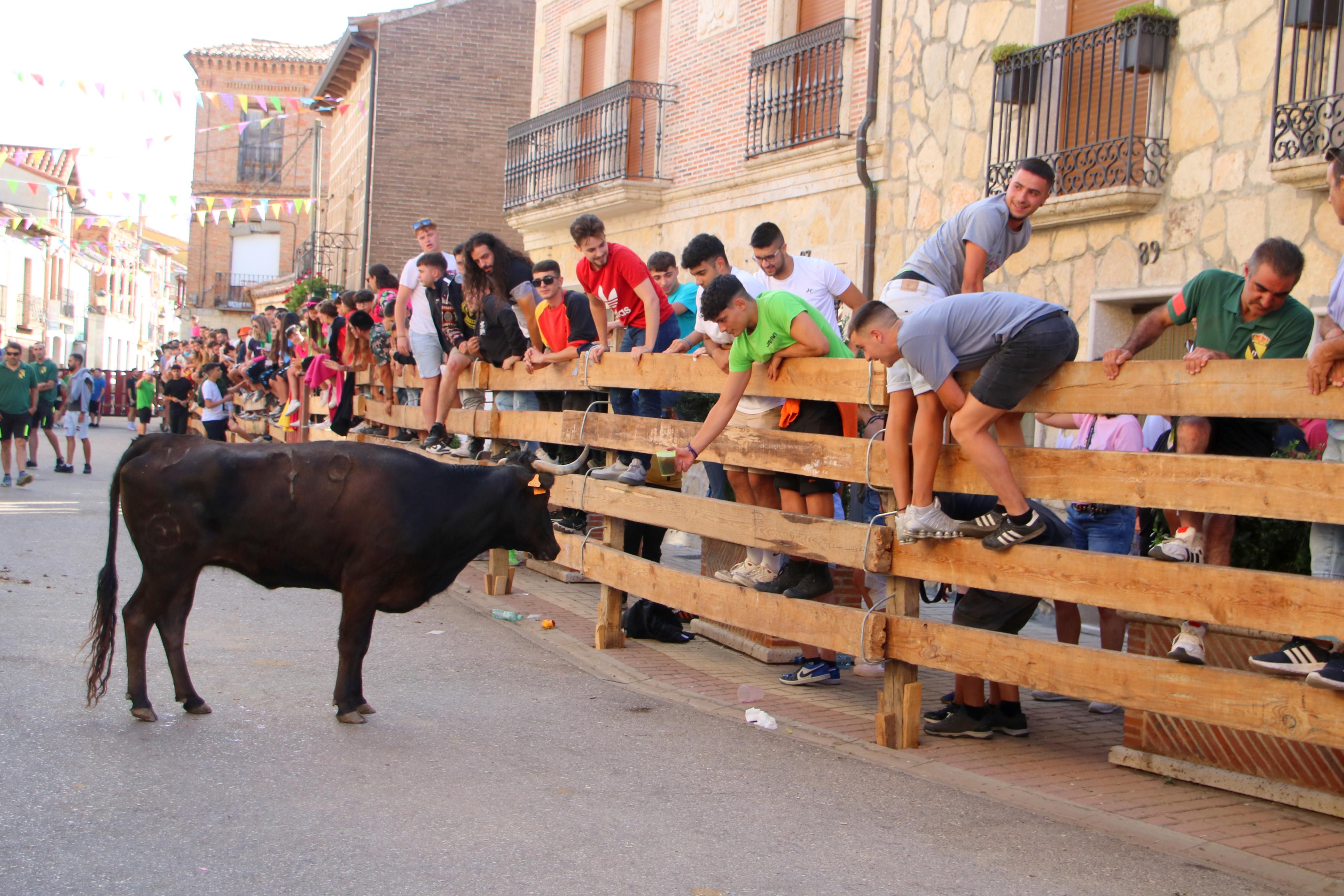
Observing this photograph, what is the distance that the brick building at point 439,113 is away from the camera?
29.1m

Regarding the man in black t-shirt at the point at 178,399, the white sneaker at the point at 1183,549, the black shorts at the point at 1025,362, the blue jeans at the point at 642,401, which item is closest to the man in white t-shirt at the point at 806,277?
the blue jeans at the point at 642,401

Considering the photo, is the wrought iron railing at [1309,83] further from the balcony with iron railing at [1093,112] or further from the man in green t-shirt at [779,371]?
the man in green t-shirt at [779,371]

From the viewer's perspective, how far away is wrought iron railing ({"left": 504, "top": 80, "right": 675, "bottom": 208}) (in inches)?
694

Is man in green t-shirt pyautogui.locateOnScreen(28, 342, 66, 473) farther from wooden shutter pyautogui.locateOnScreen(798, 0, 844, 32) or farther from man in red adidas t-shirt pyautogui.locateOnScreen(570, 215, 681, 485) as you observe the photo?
man in red adidas t-shirt pyautogui.locateOnScreen(570, 215, 681, 485)

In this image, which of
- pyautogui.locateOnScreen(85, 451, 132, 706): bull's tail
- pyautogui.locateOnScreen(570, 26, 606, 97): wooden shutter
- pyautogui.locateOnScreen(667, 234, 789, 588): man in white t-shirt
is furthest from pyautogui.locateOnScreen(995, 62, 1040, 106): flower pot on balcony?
pyautogui.locateOnScreen(570, 26, 606, 97): wooden shutter

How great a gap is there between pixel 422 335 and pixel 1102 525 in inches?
262

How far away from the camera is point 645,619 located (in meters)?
8.27

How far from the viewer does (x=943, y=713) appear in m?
6.27

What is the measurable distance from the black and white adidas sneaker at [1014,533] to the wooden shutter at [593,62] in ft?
50.7

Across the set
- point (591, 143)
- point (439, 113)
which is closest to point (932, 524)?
point (591, 143)

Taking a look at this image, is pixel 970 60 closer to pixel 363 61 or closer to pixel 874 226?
pixel 874 226

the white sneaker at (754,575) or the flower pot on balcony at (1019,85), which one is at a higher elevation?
the flower pot on balcony at (1019,85)

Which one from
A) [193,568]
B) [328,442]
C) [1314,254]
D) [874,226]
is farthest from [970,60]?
[193,568]

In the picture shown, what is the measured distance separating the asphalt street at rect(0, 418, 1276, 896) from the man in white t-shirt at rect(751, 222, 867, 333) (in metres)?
2.81
